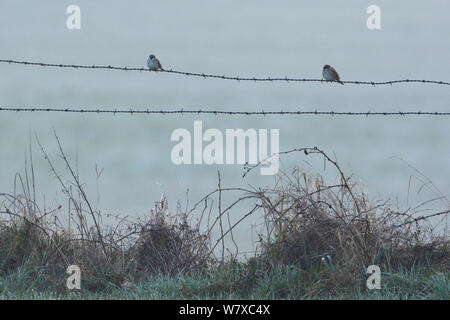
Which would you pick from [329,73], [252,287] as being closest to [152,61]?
[329,73]

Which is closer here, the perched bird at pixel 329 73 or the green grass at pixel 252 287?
the green grass at pixel 252 287

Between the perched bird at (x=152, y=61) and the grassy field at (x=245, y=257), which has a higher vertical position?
the perched bird at (x=152, y=61)

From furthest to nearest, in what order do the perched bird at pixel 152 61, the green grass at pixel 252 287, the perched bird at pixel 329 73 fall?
the perched bird at pixel 152 61 < the perched bird at pixel 329 73 < the green grass at pixel 252 287

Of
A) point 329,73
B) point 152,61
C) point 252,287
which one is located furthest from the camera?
point 152,61

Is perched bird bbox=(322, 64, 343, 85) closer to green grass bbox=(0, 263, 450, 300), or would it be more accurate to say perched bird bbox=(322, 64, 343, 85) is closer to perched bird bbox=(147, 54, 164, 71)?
perched bird bbox=(147, 54, 164, 71)

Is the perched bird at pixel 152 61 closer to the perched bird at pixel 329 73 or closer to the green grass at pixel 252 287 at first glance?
the perched bird at pixel 329 73

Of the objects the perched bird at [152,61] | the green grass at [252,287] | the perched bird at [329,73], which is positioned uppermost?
the perched bird at [152,61]

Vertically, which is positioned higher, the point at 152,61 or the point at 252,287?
the point at 152,61

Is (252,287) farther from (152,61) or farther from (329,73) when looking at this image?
(152,61)

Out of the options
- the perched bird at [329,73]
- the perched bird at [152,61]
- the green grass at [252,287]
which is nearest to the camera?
the green grass at [252,287]

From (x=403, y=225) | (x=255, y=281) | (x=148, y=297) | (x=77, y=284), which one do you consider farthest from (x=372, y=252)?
(x=77, y=284)

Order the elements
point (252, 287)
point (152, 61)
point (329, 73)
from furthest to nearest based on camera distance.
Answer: point (152, 61) → point (329, 73) → point (252, 287)

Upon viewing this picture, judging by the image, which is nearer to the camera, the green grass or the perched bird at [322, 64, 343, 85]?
the green grass

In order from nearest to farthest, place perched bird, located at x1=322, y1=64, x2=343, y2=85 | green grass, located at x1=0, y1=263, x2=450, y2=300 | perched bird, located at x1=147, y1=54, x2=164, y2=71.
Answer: green grass, located at x1=0, y1=263, x2=450, y2=300, perched bird, located at x1=322, y1=64, x2=343, y2=85, perched bird, located at x1=147, y1=54, x2=164, y2=71
